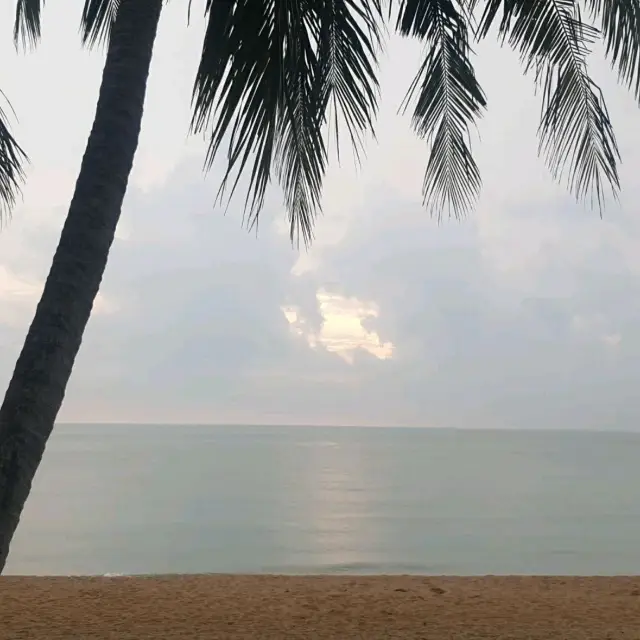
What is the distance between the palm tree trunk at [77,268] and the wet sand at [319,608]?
1770 mm

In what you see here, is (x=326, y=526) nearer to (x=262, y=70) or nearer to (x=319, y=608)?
(x=319, y=608)

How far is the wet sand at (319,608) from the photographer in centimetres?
502

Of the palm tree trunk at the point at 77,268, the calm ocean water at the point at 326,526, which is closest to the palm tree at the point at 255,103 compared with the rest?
the palm tree trunk at the point at 77,268

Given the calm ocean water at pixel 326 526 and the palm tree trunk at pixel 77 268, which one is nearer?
the palm tree trunk at pixel 77 268

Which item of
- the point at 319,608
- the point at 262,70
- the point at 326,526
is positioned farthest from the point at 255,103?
the point at 326,526

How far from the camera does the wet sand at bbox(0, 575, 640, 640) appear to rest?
502 cm

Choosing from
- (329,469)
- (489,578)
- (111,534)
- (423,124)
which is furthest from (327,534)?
(329,469)

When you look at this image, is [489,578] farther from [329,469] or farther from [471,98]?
[329,469]

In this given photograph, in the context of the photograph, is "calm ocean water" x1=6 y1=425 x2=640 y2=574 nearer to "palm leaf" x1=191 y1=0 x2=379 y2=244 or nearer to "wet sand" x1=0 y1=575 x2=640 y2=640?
"wet sand" x1=0 y1=575 x2=640 y2=640

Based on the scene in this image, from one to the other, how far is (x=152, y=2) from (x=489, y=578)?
4.91 m

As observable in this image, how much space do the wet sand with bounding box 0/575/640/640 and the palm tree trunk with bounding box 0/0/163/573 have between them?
5.81 feet

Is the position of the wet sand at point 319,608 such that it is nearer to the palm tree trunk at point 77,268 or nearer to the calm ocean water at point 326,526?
the palm tree trunk at point 77,268

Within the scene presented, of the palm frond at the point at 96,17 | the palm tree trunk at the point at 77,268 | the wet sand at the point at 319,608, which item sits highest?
the palm frond at the point at 96,17

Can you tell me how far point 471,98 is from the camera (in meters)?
5.93
